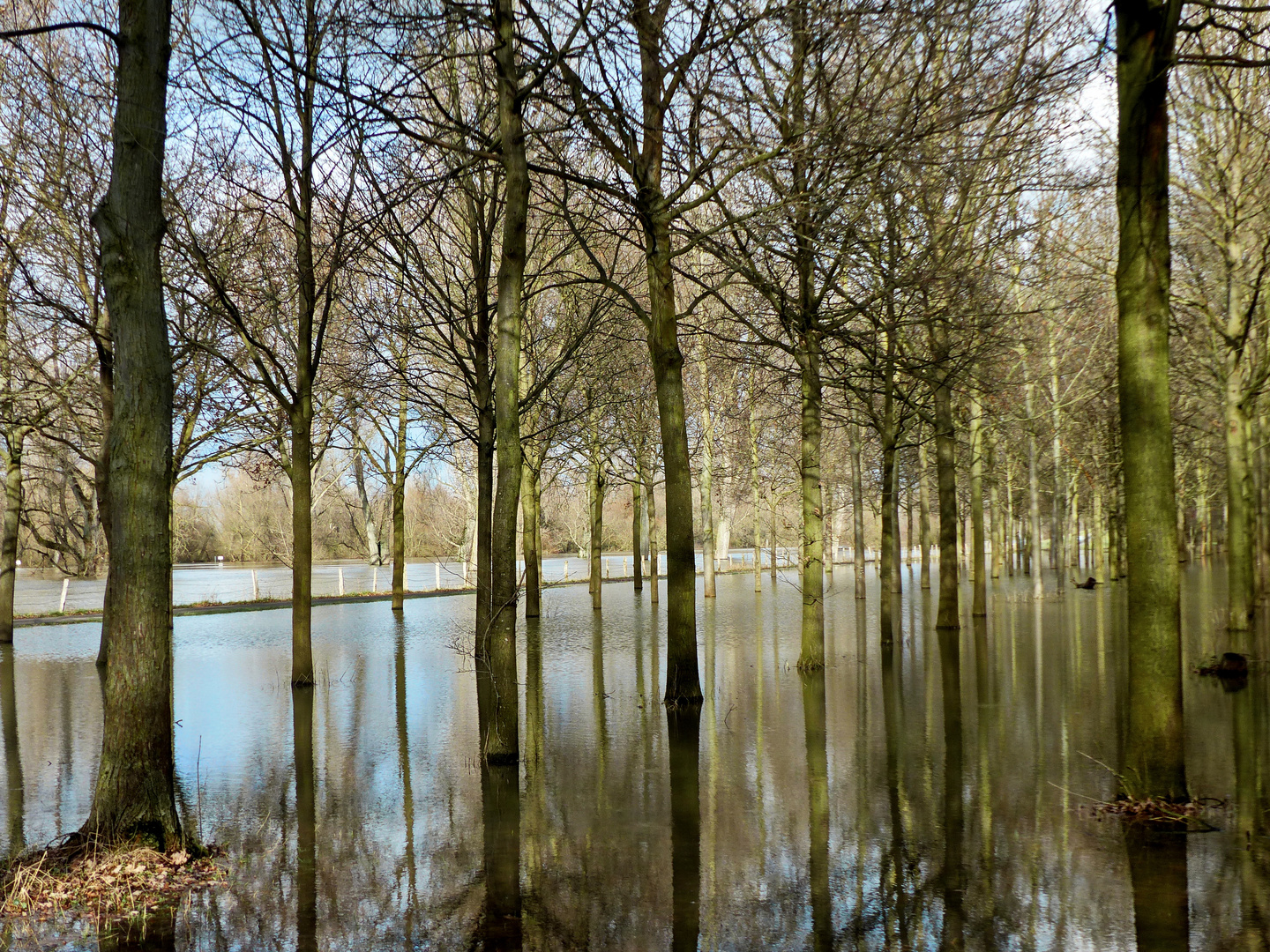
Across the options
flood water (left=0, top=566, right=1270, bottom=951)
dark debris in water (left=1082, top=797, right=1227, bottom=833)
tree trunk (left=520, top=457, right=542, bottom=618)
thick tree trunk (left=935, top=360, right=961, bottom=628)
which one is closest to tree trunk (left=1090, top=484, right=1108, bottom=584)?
thick tree trunk (left=935, top=360, right=961, bottom=628)

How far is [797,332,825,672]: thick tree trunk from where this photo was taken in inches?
574

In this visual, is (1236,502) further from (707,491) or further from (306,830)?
(707,491)

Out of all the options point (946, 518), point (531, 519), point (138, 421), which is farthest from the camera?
point (531, 519)

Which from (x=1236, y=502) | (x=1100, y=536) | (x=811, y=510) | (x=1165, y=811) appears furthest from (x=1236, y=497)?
(x=1100, y=536)

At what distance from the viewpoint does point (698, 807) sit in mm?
8047

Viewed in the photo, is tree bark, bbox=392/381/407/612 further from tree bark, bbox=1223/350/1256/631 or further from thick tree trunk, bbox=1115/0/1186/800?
thick tree trunk, bbox=1115/0/1186/800

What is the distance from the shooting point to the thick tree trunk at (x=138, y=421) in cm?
683

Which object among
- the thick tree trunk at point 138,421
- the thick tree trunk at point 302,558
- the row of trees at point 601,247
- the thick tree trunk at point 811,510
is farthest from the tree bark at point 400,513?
the thick tree trunk at point 138,421

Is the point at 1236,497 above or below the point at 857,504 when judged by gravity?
below

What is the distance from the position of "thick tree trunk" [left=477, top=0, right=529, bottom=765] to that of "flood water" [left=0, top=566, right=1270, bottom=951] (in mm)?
673

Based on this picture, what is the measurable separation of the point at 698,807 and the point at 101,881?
4284mm

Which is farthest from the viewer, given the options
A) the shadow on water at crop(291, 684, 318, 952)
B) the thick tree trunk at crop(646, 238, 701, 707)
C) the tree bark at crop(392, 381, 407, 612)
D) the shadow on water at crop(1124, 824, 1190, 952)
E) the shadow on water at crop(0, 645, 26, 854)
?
the tree bark at crop(392, 381, 407, 612)

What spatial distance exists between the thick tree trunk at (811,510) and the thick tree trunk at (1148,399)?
23.2 feet

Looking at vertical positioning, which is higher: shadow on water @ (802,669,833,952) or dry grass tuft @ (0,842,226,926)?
dry grass tuft @ (0,842,226,926)
